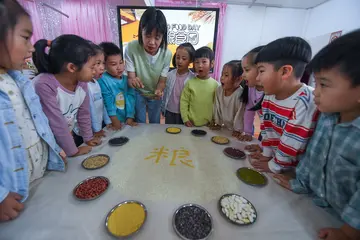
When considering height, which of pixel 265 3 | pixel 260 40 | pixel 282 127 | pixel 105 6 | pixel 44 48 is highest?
pixel 265 3

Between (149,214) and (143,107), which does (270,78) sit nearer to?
(149,214)

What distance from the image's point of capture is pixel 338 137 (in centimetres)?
57

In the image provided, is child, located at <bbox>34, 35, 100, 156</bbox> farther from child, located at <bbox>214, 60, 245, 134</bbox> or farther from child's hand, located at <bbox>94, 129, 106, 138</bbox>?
child, located at <bbox>214, 60, 245, 134</bbox>

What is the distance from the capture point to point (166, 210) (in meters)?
0.56

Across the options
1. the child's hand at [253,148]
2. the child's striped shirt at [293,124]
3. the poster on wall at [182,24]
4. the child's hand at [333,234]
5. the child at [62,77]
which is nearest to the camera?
the child's hand at [333,234]

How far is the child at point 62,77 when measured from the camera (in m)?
0.83

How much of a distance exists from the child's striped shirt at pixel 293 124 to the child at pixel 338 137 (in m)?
0.06

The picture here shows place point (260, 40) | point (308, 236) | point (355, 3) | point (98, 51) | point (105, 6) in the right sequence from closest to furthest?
1. point (308, 236)
2. point (98, 51)
3. point (355, 3)
4. point (105, 6)
5. point (260, 40)

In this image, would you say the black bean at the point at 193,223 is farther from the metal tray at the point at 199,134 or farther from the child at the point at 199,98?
the child at the point at 199,98

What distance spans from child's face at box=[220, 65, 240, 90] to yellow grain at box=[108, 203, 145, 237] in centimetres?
103

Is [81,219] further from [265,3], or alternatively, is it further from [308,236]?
[265,3]

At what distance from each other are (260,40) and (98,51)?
3974 mm

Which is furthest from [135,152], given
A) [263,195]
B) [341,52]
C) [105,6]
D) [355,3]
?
[355,3]

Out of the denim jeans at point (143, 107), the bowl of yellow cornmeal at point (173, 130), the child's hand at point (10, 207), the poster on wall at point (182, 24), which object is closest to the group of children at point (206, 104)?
the child's hand at point (10, 207)
